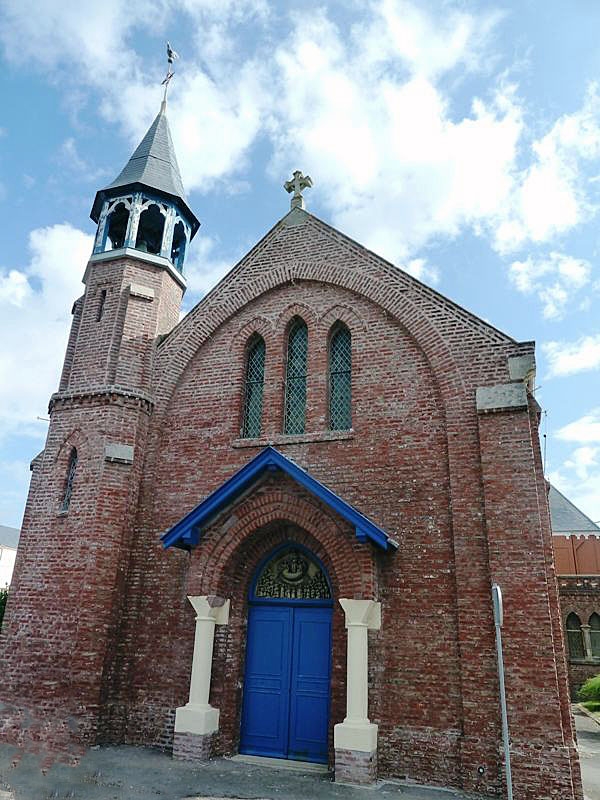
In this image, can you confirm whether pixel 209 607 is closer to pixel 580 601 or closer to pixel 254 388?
pixel 254 388

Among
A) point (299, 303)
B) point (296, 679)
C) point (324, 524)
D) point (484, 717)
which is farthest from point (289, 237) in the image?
point (484, 717)

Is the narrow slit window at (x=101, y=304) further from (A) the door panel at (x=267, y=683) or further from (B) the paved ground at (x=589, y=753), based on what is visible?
(B) the paved ground at (x=589, y=753)

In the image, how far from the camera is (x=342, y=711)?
938cm

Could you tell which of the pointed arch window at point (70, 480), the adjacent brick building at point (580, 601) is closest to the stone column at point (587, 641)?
the adjacent brick building at point (580, 601)

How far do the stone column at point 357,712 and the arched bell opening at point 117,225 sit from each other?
1011cm

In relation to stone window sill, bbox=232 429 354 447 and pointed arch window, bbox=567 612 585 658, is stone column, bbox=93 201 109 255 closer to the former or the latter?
stone window sill, bbox=232 429 354 447

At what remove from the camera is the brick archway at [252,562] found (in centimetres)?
955

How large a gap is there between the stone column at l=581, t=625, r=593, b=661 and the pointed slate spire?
1995cm

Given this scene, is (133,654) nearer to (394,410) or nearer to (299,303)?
(394,410)

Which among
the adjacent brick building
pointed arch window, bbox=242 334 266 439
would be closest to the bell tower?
pointed arch window, bbox=242 334 266 439

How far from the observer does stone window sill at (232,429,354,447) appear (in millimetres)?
11062

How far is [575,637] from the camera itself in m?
22.9

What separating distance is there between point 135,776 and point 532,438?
7.78 metres

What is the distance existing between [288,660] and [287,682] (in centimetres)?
34
